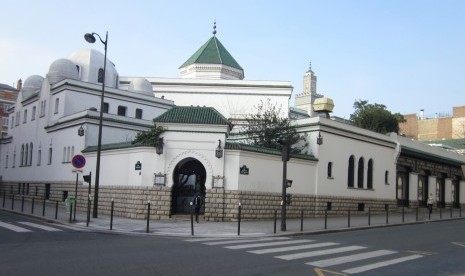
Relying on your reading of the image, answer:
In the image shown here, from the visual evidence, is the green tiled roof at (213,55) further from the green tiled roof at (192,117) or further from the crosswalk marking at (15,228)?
the crosswalk marking at (15,228)

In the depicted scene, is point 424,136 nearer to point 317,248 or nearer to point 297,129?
point 297,129

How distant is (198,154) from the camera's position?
958 inches

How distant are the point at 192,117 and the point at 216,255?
44.1ft

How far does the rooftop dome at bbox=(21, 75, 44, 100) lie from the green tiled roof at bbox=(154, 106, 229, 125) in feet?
83.8

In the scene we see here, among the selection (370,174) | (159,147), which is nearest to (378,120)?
(370,174)

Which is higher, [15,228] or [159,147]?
[159,147]

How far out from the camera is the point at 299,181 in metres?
28.3

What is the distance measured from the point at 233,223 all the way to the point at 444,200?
28.9 m

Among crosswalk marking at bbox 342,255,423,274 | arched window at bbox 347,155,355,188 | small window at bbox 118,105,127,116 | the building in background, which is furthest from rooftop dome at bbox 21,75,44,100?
the building in background

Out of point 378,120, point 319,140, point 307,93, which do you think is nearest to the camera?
point 319,140

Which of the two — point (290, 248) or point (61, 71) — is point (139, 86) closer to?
point (61, 71)

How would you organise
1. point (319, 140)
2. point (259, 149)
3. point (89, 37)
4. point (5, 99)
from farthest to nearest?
point (5, 99)
point (319, 140)
point (259, 149)
point (89, 37)

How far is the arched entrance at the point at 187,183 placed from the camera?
973 inches

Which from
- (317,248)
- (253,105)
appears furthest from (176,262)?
(253,105)
